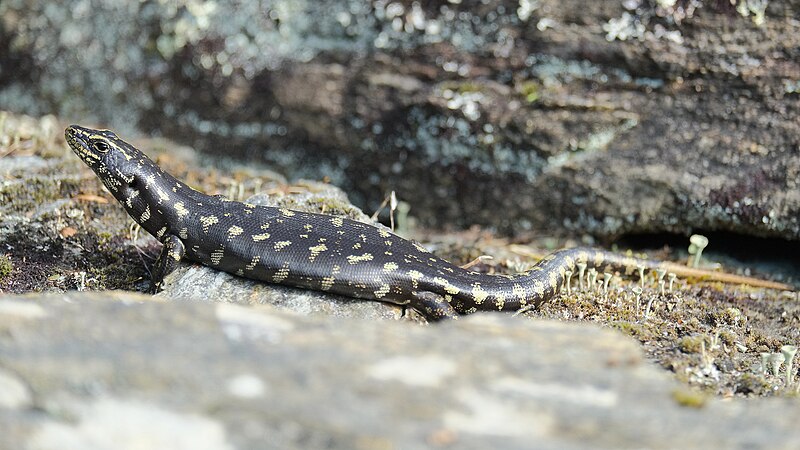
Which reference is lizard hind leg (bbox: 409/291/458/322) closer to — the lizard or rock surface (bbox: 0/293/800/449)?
the lizard

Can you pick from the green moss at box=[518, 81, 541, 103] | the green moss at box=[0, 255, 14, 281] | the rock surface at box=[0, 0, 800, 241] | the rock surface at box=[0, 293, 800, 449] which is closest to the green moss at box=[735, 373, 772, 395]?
the rock surface at box=[0, 293, 800, 449]

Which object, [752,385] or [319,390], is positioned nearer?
[319,390]

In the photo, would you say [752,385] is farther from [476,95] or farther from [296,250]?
[476,95]

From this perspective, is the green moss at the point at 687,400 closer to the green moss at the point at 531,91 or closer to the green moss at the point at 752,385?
the green moss at the point at 752,385

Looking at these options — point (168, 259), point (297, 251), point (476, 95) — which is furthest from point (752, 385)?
point (168, 259)

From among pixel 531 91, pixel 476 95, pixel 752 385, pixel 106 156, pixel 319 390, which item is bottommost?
pixel 752 385

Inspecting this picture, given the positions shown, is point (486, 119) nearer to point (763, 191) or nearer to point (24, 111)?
point (763, 191)
